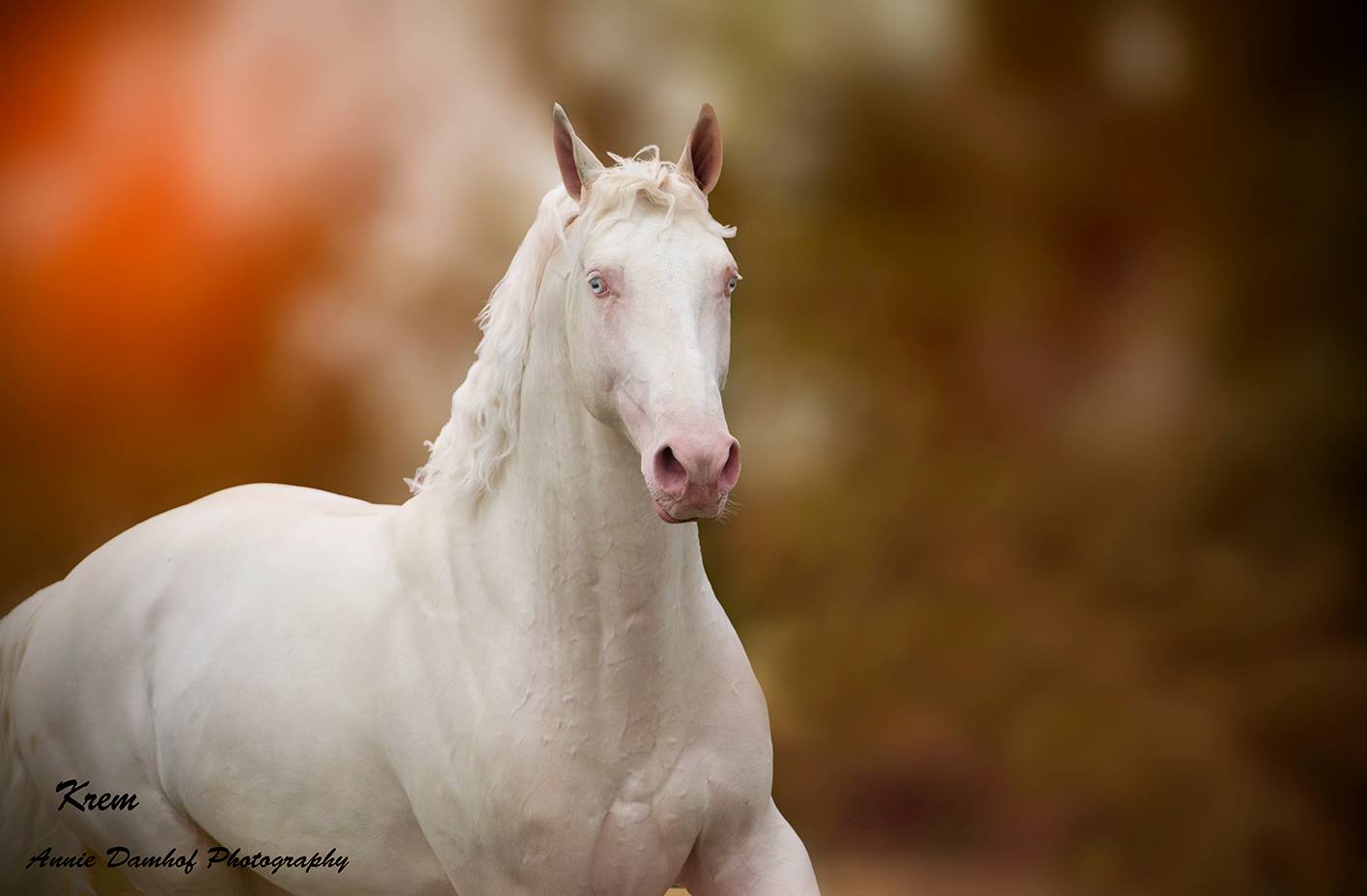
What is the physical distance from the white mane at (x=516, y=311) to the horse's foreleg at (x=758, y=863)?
58cm

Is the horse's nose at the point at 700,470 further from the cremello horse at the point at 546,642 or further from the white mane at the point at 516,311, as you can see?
the white mane at the point at 516,311

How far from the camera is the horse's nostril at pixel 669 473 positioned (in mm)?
1546

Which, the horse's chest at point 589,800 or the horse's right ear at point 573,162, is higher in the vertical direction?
the horse's right ear at point 573,162

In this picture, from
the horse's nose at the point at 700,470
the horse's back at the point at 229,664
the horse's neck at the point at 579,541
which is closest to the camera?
the horse's nose at the point at 700,470

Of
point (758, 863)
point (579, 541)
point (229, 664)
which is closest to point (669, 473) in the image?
point (579, 541)

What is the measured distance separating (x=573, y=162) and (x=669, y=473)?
1.60ft

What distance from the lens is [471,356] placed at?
3.58m

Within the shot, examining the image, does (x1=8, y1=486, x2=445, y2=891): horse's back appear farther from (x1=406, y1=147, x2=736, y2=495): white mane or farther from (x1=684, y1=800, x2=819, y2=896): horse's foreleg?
(x1=684, y1=800, x2=819, y2=896): horse's foreleg

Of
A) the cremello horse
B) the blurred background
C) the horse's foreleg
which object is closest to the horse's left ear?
the cremello horse

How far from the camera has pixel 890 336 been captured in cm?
359

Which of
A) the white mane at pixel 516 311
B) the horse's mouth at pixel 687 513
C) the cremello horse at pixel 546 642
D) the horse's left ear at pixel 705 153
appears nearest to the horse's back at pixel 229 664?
the cremello horse at pixel 546 642

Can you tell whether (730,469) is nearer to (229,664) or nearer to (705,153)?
(705,153)

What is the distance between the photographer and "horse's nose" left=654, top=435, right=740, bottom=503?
5.00ft

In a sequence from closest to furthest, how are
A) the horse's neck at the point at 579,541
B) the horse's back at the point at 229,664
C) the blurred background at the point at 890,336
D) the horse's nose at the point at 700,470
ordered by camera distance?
the horse's nose at the point at 700,470 → the horse's neck at the point at 579,541 → the horse's back at the point at 229,664 → the blurred background at the point at 890,336
